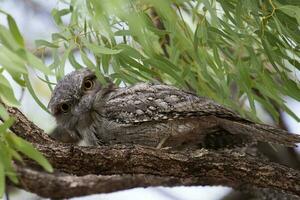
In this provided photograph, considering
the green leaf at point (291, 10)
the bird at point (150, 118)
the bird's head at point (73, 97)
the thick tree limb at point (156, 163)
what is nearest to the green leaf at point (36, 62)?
the thick tree limb at point (156, 163)

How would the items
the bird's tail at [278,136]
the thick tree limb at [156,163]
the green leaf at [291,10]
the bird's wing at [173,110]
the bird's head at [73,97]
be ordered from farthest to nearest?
the bird's head at [73,97], the bird's wing at [173,110], the bird's tail at [278,136], the thick tree limb at [156,163], the green leaf at [291,10]

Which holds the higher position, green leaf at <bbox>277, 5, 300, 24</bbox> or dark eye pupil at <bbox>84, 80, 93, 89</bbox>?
dark eye pupil at <bbox>84, 80, 93, 89</bbox>

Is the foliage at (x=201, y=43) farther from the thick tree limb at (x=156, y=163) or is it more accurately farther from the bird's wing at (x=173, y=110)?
the thick tree limb at (x=156, y=163)

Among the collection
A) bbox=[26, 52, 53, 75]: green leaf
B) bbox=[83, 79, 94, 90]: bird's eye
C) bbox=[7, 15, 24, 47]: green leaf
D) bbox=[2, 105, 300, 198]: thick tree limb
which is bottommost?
bbox=[26, 52, 53, 75]: green leaf

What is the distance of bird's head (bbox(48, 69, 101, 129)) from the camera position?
2910 mm

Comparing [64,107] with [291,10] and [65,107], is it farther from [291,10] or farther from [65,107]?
[291,10]

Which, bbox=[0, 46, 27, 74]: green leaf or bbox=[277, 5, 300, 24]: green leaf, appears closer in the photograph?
bbox=[0, 46, 27, 74]: green leaf

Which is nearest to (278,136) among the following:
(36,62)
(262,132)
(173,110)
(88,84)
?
(262,132)

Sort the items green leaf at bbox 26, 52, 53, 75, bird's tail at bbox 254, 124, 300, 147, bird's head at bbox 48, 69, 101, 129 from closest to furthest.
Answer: green leaf at bbox 26, 52, 53, 75 < bird's tail at bbox 254, 124, 300, 147 < bird's head at bbox 48, 69, 101, 129

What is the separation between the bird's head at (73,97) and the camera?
2910 millimetres

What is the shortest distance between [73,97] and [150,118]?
415 millimetres

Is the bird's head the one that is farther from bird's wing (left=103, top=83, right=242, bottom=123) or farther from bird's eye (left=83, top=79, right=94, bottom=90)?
bird's wing (left=103, top=83, right=242, bottom=123)

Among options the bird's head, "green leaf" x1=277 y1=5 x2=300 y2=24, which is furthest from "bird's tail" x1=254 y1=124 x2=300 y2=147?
the bird's head

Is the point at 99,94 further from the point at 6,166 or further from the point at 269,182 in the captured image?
the point at 6,166
